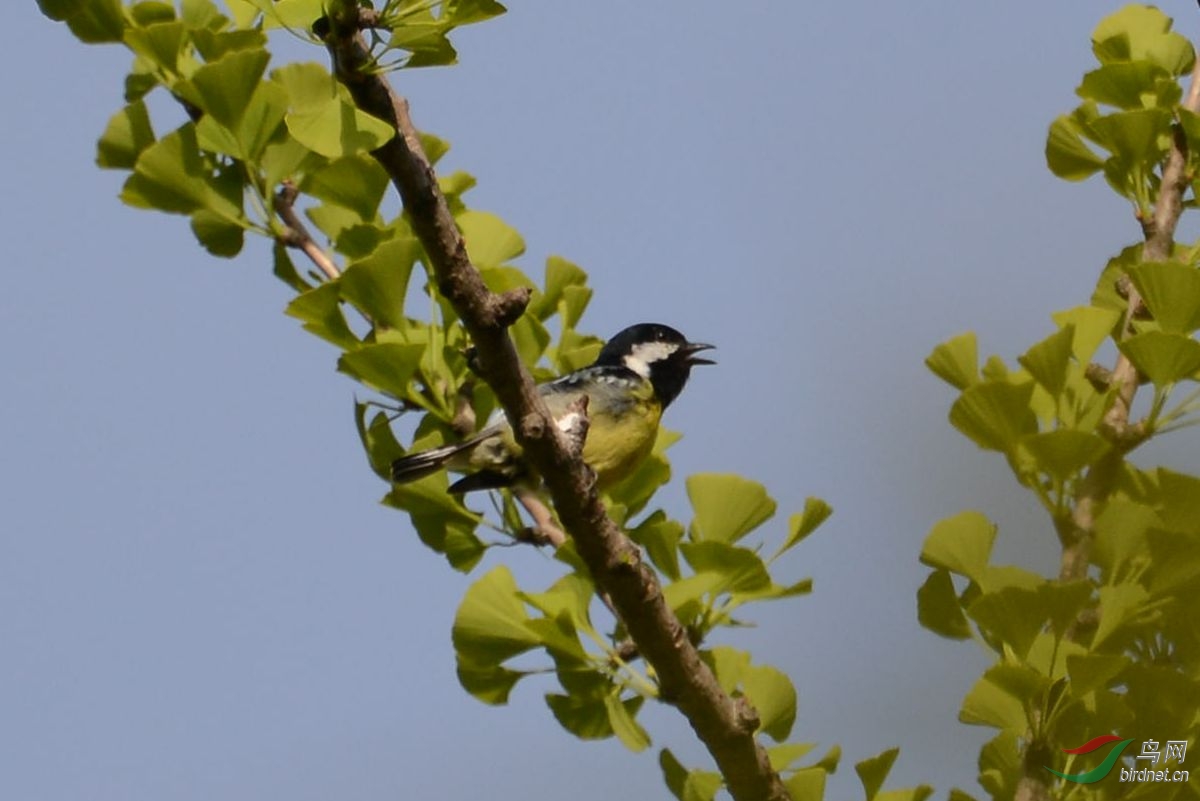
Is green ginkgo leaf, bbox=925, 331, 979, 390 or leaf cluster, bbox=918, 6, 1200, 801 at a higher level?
green ginkgo leaf, bbox=925, 331, 979, 390

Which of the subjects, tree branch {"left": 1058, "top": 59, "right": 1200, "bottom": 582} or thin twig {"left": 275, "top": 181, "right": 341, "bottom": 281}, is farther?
thin twig {"left": 275, "top": 181, "right": 341, "bottom": 281}

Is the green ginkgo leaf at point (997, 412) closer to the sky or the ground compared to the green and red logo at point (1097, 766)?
closer to the sky

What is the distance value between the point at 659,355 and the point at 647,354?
3 centimetres

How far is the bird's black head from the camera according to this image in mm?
3193

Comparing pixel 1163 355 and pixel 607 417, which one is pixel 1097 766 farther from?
pixel 607 417

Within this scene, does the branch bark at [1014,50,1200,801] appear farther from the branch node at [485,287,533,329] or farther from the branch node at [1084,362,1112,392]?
the branch node at [485,287,533,329]

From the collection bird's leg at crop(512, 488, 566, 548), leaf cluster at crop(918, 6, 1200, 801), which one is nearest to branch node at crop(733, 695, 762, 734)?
leaf cluster at crop(918, 6, 1200, 801)

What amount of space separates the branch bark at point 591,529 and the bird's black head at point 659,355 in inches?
71.1

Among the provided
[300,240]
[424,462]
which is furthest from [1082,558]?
[300,240]

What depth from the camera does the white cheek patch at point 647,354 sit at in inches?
125

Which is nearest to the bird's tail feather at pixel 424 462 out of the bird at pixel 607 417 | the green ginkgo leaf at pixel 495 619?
the bird at pixel 607 417

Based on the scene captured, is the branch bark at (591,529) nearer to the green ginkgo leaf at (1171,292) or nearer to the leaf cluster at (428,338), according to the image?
the leaf cluster at (428,338)

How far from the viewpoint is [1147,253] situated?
4.68ft

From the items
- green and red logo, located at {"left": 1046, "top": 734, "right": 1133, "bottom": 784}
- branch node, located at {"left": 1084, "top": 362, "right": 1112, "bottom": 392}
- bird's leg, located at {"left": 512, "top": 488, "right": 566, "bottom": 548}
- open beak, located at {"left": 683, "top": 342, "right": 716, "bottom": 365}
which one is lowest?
green and red logo, located at {"left": 1046, "top": 734, "right": 1133, "bottom": 784}
